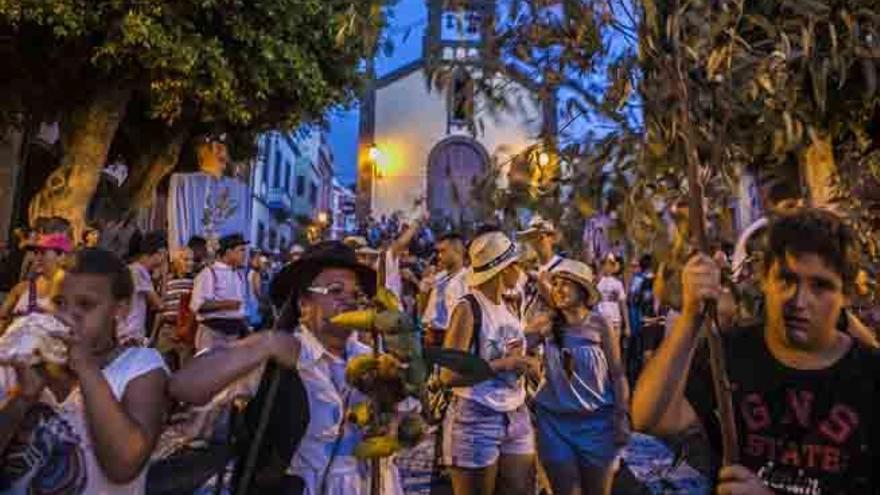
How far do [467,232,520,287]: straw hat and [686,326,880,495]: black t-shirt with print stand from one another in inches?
106

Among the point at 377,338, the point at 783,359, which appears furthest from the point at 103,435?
the point at 783,359

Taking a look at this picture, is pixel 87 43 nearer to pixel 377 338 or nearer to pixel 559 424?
pixel 559 424

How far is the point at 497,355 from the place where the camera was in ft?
15.9

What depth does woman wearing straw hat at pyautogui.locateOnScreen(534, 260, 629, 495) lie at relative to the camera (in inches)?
192

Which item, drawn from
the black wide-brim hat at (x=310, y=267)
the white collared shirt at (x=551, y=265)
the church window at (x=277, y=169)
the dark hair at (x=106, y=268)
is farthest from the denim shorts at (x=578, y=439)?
the church window at (x=277, y=169)

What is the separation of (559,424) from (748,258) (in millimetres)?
2705

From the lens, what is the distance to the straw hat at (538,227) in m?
1.99

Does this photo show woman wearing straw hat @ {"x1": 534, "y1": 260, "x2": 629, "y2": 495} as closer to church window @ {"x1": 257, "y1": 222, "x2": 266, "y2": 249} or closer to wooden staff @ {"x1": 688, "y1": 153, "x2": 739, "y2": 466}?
wooden staff @ {"x1": 688, "y1": 153, "x2": 739, "y2": 466}

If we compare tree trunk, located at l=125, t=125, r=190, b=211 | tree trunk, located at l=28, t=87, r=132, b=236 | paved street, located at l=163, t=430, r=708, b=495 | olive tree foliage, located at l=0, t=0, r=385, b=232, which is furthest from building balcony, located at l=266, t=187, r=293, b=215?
paved street, located at l=163, t=430, r=708, b=495

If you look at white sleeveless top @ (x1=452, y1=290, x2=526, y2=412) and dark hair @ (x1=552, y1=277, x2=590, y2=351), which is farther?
dark hair @ (x1=552, y1=277, x2=590, y2=351)

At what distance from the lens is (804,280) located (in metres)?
2.16

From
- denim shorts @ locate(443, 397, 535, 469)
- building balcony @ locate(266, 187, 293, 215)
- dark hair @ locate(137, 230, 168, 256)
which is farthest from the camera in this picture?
building balcony @ locate(266, 187, 293, 215)

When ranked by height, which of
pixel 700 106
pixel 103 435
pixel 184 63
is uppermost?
pixel 184 63

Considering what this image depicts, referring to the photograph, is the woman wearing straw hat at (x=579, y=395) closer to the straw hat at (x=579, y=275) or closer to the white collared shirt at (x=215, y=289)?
the straw hat at (x=579, y=275)
